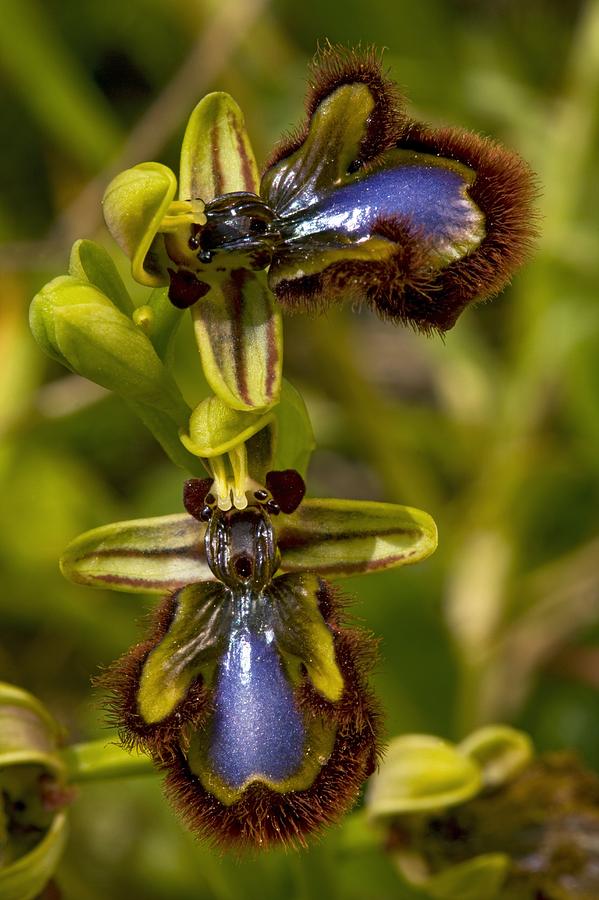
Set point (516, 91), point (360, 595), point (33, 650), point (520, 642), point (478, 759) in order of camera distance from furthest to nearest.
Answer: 1. point (516, 91)
2. point (33, 650)
3. point (520, 642)
4. point (360, 595)
5. point (478, 759)

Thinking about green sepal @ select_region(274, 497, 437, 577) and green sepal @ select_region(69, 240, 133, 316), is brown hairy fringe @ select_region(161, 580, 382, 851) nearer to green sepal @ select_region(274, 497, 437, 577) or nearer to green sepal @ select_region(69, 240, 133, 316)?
green sepal @ select_region(274, 497, 437, 577)

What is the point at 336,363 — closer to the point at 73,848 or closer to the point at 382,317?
the point at 73,848

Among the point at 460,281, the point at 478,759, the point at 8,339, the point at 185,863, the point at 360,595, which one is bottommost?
the point at 185,863

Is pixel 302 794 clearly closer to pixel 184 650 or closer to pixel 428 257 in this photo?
pixel 184 650

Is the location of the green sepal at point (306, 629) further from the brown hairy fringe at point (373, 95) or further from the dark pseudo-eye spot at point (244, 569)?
the brown hairy fringe at point (373, 95)

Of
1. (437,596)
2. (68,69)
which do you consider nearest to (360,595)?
(437,596)

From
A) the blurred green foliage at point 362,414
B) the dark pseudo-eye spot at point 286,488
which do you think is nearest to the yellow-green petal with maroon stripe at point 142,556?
the dark pseudo-eye spot at point 286,488

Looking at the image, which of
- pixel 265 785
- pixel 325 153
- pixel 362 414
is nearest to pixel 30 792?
pixel 265 785
